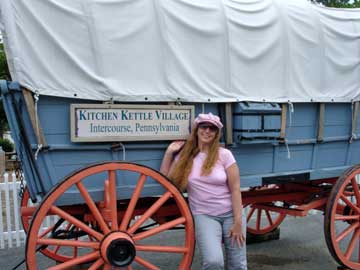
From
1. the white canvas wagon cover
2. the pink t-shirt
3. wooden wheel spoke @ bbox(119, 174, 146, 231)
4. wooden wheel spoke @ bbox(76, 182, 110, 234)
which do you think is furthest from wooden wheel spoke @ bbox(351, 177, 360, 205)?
wooden wheel spoke @ bbox(76, 182, 110, 234)

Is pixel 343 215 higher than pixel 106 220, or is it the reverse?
pixel 106 220

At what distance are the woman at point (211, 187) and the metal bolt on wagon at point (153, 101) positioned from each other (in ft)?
0.42

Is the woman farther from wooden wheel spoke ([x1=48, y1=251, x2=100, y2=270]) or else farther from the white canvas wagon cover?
wooden wheel spoke ([x1=48, y1=251, x2=100, y2=270])

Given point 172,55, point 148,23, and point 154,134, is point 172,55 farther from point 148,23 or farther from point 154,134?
point 154,134

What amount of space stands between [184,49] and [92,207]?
1.40m

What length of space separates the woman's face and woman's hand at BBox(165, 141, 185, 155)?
21 centimetres

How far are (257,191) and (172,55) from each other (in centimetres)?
188

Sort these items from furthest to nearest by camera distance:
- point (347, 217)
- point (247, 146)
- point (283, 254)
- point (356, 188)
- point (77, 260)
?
point (283, 254)
point (356, 188)
point (347, 217)
point (247, 146)
point (77, 260)

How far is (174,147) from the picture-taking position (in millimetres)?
3506

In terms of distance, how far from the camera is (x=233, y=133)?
3818 mm

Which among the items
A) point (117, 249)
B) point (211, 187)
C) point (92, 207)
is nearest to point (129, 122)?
point (92, 207)

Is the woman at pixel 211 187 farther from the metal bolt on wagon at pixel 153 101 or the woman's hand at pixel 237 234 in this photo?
the metal bolt on wagon at pixel 153 101

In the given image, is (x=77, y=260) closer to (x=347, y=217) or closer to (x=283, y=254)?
(x=347, y=217)

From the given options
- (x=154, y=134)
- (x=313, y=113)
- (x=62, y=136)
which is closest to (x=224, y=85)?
(x=154, y=134)
